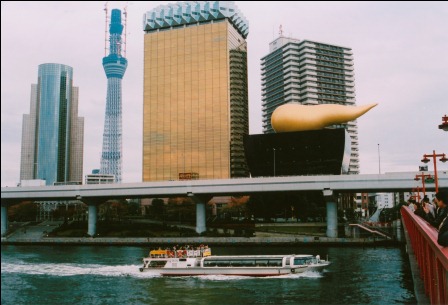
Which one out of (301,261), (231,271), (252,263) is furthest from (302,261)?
(231,271)

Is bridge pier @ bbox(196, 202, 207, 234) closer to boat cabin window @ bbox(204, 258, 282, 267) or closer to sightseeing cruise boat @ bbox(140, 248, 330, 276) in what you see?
sightseeing cruise boat @ bbox(140, 248, 330, 276)

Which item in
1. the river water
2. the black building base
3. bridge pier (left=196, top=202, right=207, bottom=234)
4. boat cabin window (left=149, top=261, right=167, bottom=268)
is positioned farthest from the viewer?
the black building base

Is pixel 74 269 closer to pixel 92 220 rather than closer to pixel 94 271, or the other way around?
pixel 94 271

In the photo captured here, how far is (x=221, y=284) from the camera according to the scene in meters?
48.9

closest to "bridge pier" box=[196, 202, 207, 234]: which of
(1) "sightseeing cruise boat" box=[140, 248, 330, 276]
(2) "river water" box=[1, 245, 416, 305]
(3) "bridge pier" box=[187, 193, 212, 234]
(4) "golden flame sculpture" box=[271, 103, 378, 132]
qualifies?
(3) "bridge pier" box=[187, 193, 212, 234]

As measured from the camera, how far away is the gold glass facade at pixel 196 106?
184250 millimetres

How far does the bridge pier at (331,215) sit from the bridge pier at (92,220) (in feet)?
165

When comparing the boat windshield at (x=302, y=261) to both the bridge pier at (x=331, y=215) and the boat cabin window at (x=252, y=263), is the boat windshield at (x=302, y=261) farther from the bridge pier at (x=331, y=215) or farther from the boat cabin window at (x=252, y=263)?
the bridge pier at (x=331, y=215)

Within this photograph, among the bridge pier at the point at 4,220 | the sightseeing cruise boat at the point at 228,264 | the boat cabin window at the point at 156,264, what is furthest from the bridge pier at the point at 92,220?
the boat cabin window at the point at 156,264

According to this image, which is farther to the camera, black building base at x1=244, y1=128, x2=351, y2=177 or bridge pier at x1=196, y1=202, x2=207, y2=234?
black building base at x1=244, y1=128, x2=351, y2=177

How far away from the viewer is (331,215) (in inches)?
3455

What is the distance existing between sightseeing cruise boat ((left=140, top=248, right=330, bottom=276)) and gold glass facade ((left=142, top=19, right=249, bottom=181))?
124087 mm

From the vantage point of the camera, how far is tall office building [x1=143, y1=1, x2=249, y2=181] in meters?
184

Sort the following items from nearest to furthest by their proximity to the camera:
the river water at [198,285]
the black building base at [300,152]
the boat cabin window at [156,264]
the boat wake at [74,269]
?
the river water at [198,285] → the boat wake at [74,269] → the boat cabin window at [156,264] → the black building base at [300,152]
